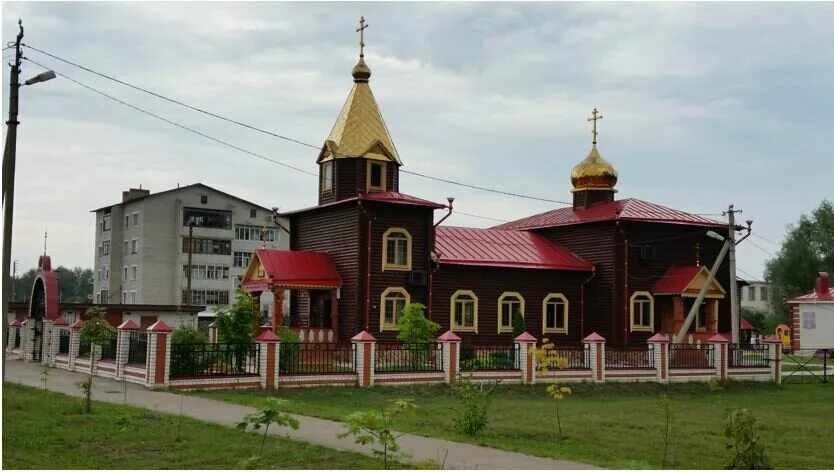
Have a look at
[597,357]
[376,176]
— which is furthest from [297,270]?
[597,357]

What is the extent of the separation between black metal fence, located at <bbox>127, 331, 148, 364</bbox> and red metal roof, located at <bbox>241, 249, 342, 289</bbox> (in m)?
6.28

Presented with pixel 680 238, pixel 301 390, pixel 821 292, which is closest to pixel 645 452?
pixel 301 390

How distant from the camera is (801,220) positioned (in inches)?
2594

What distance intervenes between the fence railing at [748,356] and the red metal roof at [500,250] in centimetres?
606

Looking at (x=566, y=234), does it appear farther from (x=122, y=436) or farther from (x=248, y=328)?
(x=122, y=436)

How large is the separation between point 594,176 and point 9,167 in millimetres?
25722

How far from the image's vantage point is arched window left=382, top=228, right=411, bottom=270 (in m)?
29.3

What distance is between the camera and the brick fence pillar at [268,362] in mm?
21422

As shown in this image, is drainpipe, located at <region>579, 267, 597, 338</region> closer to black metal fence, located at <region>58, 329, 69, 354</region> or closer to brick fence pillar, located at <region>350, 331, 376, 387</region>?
brick fence pillar, located at <region>350, 331, 376, 387</region>

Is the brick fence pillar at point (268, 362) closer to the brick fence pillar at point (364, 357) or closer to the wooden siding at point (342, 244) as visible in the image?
the brick fence pillar at point (364, 357)

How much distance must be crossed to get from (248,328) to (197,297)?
43405 millimetres

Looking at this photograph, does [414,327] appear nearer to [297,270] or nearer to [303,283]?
[303,283]

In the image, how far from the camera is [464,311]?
31.4 meters

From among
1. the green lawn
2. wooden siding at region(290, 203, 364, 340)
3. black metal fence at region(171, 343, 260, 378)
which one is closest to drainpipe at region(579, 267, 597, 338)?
the green lawn
